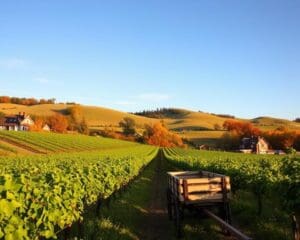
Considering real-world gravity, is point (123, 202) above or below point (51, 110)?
below

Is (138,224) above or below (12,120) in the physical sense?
below

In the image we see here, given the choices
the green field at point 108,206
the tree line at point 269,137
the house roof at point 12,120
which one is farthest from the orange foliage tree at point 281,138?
the green field at point 108,206

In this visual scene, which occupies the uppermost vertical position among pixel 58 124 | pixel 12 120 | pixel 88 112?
pixel 88 112

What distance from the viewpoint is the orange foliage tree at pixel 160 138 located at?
15050cm

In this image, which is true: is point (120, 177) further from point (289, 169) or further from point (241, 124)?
point (241, 124)

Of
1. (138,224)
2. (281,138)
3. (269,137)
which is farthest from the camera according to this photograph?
(269,137)

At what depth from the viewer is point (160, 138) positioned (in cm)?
15112

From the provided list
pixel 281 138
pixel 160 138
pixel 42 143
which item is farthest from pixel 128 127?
pixel 42 143

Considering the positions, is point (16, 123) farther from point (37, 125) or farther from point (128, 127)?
point (128, 127)

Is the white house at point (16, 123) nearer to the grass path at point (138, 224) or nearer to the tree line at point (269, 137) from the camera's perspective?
the tree line at point (269, 137)

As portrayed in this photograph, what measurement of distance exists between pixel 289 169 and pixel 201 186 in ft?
8.80

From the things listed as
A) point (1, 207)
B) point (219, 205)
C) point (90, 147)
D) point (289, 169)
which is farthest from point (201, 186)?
point (90, 147)

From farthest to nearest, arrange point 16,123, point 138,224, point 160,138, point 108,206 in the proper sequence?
point 160,138 → point 16,123 → point 108,206 → point 138,224

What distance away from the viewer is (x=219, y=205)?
12.9 metres
